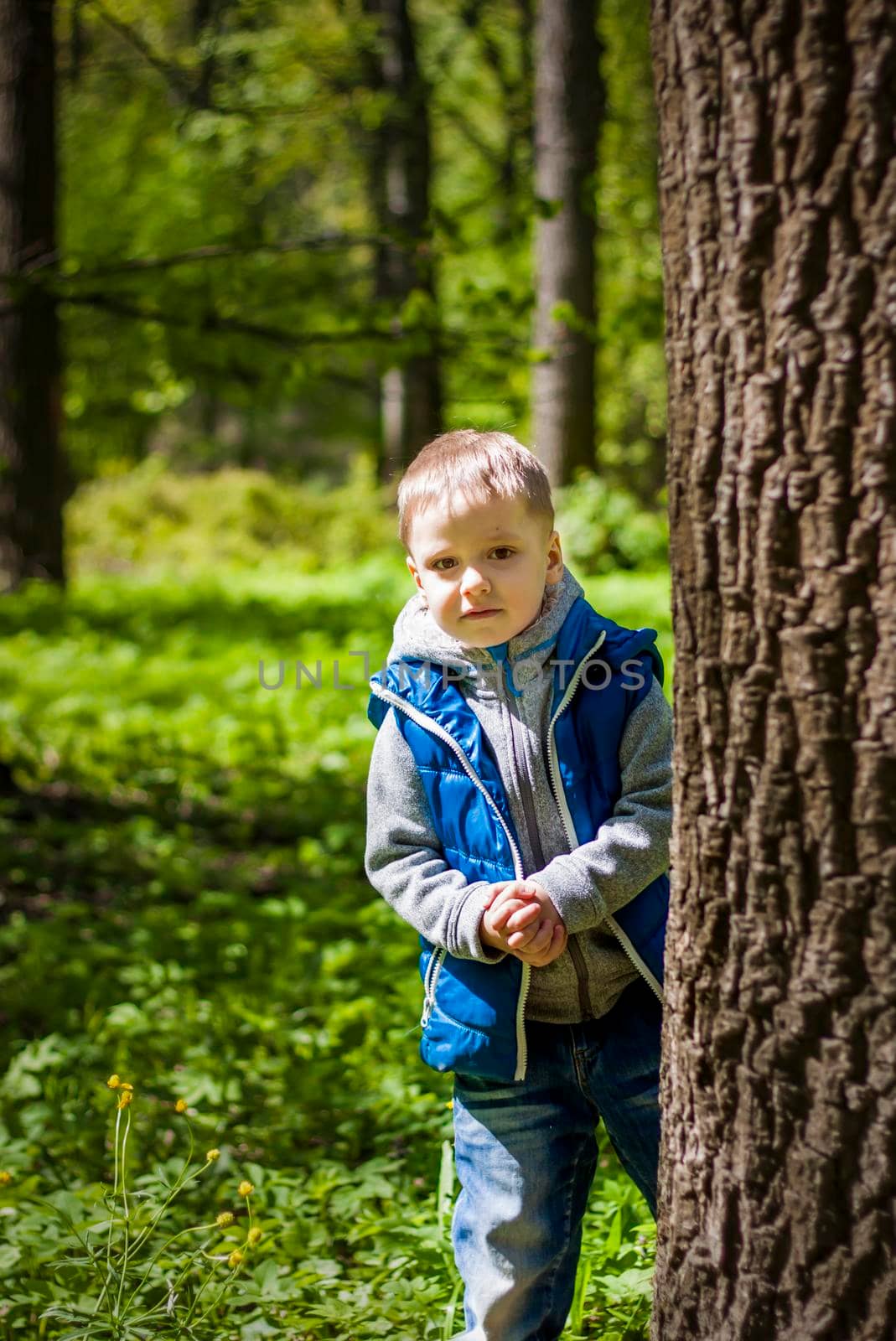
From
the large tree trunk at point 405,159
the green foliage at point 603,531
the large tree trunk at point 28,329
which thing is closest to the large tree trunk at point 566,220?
the green foliage at point 603,531

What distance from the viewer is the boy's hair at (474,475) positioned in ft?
6.57

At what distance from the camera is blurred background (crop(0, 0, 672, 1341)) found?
116 inches

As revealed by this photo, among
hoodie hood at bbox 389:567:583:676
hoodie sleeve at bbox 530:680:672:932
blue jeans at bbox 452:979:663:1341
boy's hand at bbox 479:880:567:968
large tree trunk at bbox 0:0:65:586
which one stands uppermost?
large tree trunk at bbox 0:0:65:586

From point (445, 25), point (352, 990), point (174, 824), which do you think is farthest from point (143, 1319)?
point (445, 25)

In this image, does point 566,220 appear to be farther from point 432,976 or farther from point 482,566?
point 432,976

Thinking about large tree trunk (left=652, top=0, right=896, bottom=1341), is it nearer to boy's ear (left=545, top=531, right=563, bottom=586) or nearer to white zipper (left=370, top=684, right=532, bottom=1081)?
white zipper (left=370, top=684, right=532, bottom=1081)

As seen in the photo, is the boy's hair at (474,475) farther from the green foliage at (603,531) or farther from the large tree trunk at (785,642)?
the green foliage at (603,531)

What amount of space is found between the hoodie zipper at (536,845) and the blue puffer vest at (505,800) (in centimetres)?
3

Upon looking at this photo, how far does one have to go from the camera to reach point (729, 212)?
4.98 feet

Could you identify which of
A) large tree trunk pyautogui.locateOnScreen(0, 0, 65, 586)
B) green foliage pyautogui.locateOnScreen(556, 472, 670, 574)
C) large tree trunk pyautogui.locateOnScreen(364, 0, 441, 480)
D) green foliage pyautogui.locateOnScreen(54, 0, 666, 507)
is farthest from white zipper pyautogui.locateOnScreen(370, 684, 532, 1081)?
large tree trunk pyautogui.locateOnScreen(364, 0, 441, 480)

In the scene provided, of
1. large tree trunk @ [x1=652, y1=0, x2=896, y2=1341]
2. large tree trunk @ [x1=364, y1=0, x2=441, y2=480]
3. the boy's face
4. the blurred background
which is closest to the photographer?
large tree trunk @ [x1=652, y1=0, x2=896, y2=1341]

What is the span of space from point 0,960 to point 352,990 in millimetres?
1400

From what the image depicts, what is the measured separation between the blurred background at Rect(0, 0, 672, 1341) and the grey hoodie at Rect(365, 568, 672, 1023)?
0.50 metres

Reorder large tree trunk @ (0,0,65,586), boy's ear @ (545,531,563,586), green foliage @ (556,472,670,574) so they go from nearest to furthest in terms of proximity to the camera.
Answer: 1. boy's ear @ (545,531,563,586)
2. large tree trunk @ (0,0,65,586)
3. green foliage @ (556,472,670,574)
